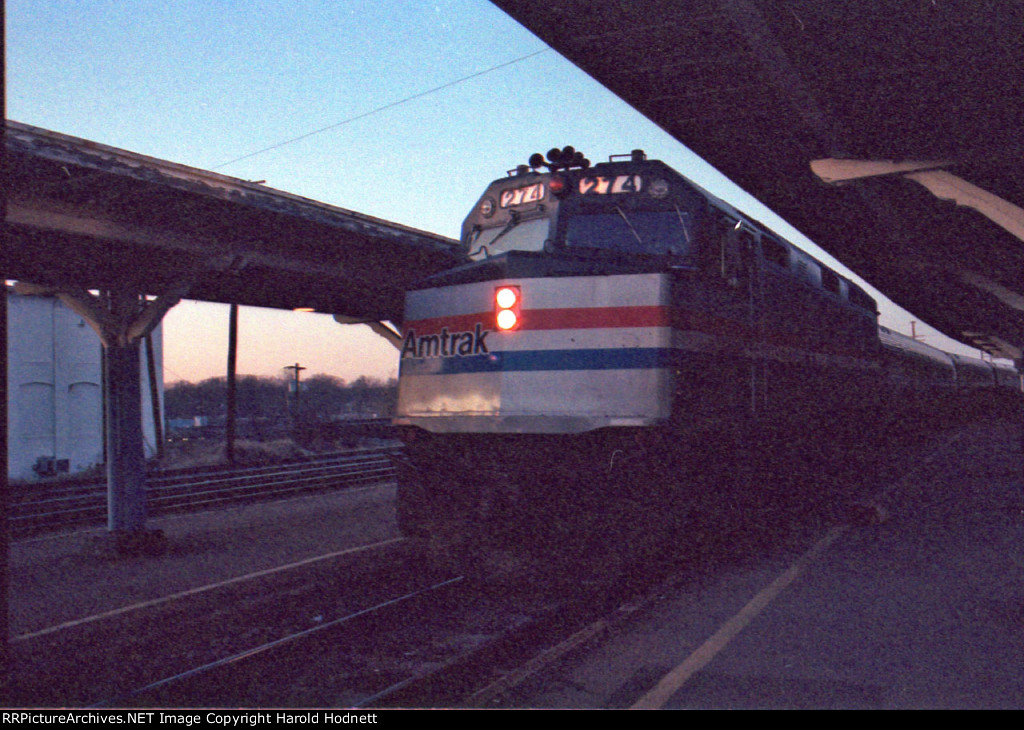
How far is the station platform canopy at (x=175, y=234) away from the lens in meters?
7.98

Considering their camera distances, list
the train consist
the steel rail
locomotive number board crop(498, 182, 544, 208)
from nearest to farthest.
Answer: the steel rail → the train consist → locomotive number board crop(498, 182, 544, 208)

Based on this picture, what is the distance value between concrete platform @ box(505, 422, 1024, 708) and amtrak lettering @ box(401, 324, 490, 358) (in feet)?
8.11

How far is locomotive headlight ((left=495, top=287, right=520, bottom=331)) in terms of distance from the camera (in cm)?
674

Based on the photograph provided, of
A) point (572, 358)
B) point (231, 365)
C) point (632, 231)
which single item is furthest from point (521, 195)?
point (231, 365)

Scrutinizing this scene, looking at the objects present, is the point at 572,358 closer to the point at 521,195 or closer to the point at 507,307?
the point at 507,307

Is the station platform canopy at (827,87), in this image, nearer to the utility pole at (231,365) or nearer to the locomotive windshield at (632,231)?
the locomotive windshield at (632,231)

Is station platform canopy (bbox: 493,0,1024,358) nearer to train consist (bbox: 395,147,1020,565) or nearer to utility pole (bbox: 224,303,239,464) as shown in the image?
train consist (bbox: 395,147,1020,565)

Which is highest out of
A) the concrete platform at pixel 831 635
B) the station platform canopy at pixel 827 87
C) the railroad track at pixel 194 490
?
the station platform canopy at pixel 827 87

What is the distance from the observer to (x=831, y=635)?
558 centimetres

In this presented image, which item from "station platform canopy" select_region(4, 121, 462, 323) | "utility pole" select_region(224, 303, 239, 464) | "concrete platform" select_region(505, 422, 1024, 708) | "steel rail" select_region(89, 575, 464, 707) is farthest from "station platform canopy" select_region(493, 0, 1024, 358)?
"utility pole" select_region(224, 303, 239, 464)

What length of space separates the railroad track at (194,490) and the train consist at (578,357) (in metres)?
4.43

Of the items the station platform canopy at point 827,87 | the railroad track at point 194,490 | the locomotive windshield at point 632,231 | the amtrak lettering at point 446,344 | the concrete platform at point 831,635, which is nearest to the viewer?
the concrete platform at point 831,635

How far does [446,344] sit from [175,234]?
4174 mm

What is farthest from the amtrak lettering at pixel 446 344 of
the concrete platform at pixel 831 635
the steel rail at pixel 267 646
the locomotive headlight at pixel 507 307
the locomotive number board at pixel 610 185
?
the concrete platform at pixel 831 635
